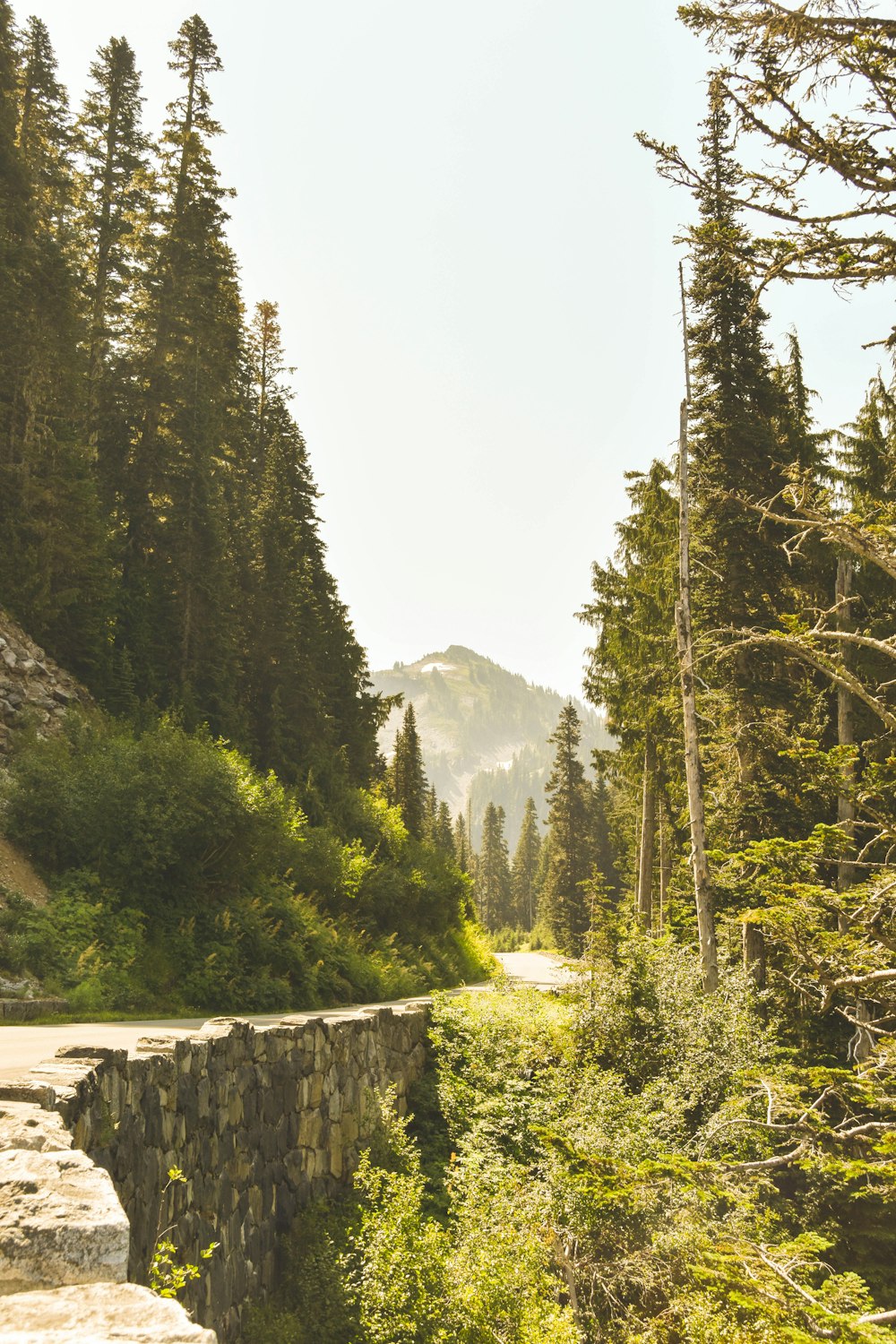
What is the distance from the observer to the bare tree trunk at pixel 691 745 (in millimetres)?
13258

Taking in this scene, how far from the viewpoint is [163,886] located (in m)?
12.8

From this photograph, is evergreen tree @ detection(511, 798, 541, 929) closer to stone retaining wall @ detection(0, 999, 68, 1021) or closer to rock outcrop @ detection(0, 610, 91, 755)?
rock outcrop @ detection(0, 610, 91, 755)

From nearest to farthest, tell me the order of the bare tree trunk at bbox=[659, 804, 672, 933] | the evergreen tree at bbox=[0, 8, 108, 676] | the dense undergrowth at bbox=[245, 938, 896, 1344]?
the dense undergrowth at bbox=[245, 938, 896, 1344], the evergreen tree at bbox=[0, 8, 108, 676], the bare tree trunk at bbox=[659, 804, 672, 933]

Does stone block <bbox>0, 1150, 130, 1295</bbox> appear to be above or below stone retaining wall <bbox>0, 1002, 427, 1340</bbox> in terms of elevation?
above

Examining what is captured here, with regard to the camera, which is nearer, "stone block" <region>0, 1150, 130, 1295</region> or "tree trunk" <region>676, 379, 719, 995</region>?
"stone block" <region>0, 1150, 130, 1295</region>

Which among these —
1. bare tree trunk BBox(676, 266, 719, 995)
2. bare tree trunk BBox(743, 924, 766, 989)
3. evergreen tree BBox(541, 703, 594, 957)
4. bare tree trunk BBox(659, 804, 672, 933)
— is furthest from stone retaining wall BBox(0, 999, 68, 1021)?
evergreen tree BBox(541, 703, 594, 957)

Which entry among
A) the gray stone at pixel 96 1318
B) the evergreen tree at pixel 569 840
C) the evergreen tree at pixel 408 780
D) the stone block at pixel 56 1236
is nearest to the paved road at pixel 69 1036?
the stone block at pixel 56 1236

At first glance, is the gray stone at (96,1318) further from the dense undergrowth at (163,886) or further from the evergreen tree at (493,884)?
the evergreen tree at (493,884)

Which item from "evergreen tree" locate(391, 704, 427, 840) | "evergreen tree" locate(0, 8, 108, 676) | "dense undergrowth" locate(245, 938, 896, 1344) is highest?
"evergreen tree" locate(0, 8, 108, 676)

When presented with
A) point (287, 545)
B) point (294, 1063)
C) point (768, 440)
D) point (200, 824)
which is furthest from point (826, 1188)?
point (287, 545)

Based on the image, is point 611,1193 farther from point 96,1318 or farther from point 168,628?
point 168,628

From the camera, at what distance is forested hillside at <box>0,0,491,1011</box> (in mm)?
12297

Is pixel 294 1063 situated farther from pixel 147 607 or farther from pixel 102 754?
pixel 147 607

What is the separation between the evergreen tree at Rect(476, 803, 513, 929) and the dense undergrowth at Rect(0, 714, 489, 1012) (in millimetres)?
74318
